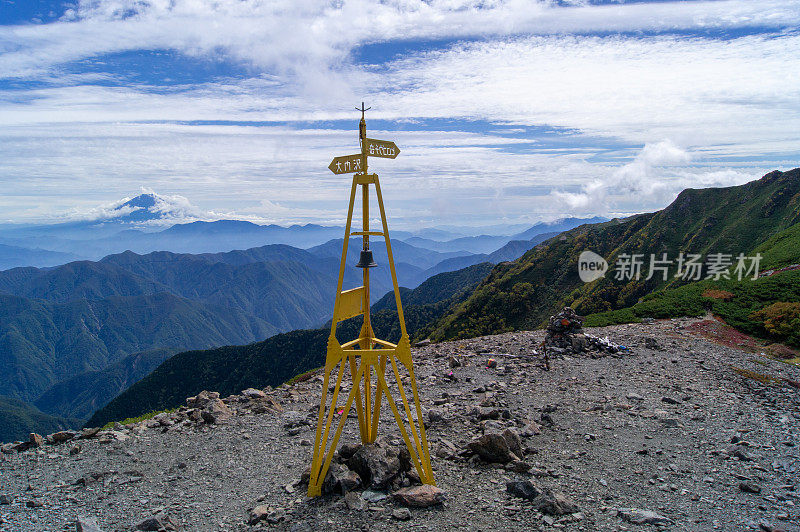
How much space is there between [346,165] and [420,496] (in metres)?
7.38

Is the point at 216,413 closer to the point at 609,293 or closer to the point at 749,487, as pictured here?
A: the point at 749,487

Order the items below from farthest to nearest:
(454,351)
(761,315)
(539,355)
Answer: (761,315) < (454,351) < (539,355)

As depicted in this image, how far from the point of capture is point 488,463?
10.9 metres

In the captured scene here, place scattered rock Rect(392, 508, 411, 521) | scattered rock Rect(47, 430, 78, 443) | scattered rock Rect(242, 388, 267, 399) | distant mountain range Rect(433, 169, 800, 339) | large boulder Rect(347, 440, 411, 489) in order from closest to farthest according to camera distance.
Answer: scattered rock Rect(392, 508, 411, 521)
large boulder Rect(347, 440, 411, 489)
scattered rock Rect(47, 430, 78, 443)
scattered rock Rect(242, 388, 267, 399)
distant mountain range Rect(433, 169, 800, 339)

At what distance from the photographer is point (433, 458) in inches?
444

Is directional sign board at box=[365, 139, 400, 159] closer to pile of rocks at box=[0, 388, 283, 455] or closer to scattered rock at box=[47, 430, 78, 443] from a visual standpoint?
pile of rocks at box=[0, 388, 283, 455]

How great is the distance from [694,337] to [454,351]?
14144 mm

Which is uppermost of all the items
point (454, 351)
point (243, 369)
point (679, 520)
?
point (679, 520)

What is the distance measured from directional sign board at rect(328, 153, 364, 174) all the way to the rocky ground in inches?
263

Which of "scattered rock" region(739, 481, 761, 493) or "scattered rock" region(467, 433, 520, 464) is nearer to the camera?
"scattered rock" region(739, 481, 761, 493)

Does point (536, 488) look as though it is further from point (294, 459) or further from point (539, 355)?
point (539, 355)

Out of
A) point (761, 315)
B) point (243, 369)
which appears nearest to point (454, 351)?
point (761, 315)

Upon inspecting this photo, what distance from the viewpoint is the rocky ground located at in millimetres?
8883

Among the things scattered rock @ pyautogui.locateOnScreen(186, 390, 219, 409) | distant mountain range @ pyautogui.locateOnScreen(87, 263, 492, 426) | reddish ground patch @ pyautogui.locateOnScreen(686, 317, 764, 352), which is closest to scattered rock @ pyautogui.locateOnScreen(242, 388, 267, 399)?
scattered rock @ pyautogui.locateOnScreen(186, 390, 219, 409)
